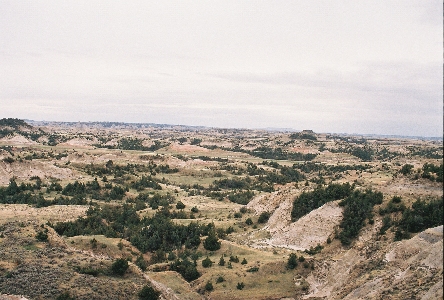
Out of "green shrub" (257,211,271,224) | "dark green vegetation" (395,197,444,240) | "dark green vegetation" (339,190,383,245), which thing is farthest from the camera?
"green shrub" (257,211,271,224)

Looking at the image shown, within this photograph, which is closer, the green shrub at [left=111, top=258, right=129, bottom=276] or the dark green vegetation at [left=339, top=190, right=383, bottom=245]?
the green shrub at [left=111, top=258, right=129, bottom=276]

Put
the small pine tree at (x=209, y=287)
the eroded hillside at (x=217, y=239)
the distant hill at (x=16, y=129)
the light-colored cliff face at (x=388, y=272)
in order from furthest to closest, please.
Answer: the distant hill at (x=16, y=129) < the small pine tree at (x=209, y=287) < the eroded hillside at (x=217, y=239) < the light-colored cliff face at (x=388, y=272)

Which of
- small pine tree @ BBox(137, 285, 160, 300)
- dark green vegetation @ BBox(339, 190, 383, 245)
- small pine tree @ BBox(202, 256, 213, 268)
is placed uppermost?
dark green vegetation @ BBox(339, 190, 383, 245)

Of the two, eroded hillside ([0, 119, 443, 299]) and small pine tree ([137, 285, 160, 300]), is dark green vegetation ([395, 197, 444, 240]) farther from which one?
small pine tree ([137, 285, 160, 300])

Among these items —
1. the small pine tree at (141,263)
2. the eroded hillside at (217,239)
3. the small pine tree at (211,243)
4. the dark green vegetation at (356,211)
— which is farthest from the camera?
the small pine tree at (211,243)

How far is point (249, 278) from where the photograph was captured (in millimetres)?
33281

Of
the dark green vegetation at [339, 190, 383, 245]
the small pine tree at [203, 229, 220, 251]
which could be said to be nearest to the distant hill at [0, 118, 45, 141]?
the small pine tree at [203, 229, 220, 251]

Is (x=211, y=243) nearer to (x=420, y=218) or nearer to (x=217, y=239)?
(x=217, y=239)

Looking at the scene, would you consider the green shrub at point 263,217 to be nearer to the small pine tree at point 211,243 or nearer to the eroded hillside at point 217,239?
the eroded hillside at point 217,239

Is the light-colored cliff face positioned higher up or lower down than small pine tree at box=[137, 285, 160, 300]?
higher up

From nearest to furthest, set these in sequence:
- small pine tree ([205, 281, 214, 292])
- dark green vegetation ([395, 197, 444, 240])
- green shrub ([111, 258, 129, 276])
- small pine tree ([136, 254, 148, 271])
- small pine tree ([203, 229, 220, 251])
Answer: green shrub ([111, 258, 129, 276])
small pine tree ([205, 281, 214, 292])
dark green vegetation ([395, 197, 444, 240])
small pine tree ([136, 254, 148, 271])
small pine tree ([203, 229, 220, 251])

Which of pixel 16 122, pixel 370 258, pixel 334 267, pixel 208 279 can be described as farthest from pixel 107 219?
pixel 16 122

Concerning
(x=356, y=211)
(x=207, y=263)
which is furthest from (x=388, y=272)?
(x=356, y=211)

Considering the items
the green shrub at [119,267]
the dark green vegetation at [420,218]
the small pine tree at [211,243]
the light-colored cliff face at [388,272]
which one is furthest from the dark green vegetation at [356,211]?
the green shrub at [119,267]
